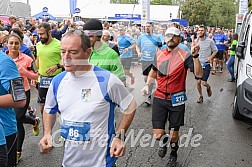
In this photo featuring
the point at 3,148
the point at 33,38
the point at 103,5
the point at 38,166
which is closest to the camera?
the point at 3,148

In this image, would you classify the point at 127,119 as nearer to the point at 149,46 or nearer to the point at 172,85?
the point at 172,85

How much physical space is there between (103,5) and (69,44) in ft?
110

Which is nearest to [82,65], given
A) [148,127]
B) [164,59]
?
[164,59]

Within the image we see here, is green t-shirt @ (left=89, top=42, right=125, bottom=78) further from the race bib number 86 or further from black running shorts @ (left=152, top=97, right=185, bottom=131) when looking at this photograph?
the race bib number 86

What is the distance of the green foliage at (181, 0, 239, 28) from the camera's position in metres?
63.4

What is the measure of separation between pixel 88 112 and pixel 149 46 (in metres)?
6.86

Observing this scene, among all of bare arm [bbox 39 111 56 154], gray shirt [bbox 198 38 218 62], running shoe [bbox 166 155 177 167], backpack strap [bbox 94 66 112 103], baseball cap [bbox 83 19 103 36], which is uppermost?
baseball cap [bbox 83 19 103 36]

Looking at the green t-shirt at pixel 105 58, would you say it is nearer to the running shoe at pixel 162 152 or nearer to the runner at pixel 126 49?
the running shoe at pixel 162 152

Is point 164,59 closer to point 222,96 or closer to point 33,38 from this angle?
point 222,96

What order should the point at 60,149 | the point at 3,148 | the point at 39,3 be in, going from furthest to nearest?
the point at 39,3 < the point at 60,149 < the point at 3,148

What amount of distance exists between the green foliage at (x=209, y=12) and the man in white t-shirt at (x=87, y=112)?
6258 cm

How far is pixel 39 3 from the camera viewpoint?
32.3m

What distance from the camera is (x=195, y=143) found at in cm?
587

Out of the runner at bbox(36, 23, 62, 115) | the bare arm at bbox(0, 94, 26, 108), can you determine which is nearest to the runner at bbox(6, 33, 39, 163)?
the runner at bbox(36, 23, 62, 115)
